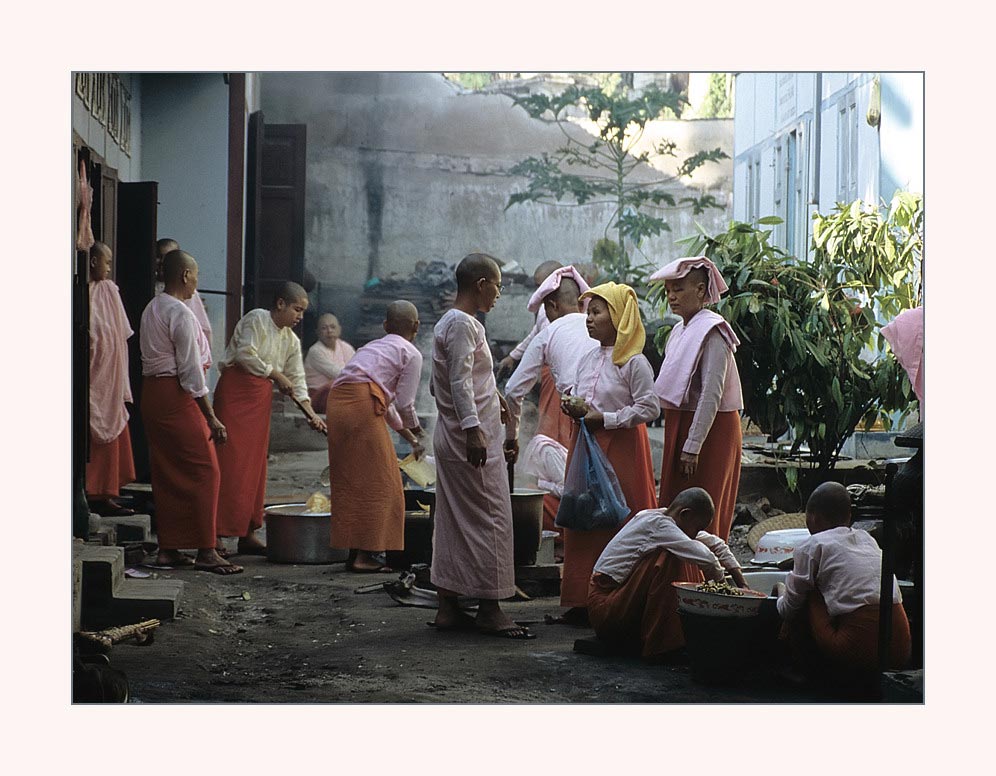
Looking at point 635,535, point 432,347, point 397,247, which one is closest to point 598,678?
point 635,535

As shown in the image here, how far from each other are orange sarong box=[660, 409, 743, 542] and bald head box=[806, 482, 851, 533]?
1.23 feet

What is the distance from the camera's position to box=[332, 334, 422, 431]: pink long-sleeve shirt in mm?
6188

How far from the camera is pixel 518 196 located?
621 cm

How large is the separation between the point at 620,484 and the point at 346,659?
131cm

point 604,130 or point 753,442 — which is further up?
point 604,130

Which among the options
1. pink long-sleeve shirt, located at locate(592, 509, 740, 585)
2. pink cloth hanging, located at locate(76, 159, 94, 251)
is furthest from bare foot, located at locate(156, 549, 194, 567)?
pink long-sleeve shirt, located at locate(592, 509, 740, 585)

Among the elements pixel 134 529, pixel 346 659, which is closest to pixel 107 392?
pixel 134 529

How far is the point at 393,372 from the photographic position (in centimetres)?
628

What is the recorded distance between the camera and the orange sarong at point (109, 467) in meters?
6.32

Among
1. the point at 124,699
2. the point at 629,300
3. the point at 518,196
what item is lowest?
the point at 124,699

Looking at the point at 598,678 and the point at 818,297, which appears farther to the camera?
the point at 818,297

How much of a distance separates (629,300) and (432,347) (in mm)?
819

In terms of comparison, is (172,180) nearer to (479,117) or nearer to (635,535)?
(479,117)

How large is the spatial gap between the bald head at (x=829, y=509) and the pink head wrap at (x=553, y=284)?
3.98 ft
